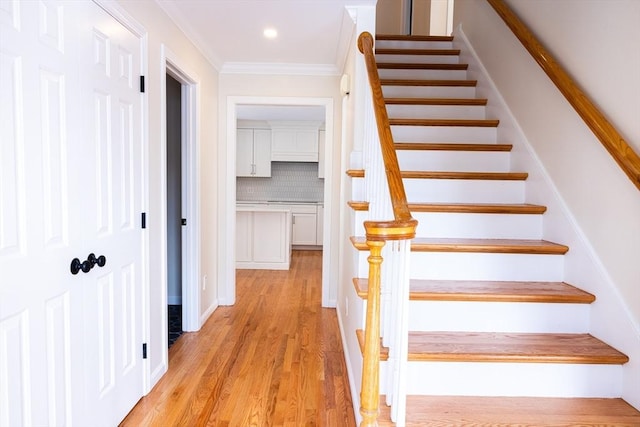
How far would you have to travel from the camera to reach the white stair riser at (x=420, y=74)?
344 centimetres

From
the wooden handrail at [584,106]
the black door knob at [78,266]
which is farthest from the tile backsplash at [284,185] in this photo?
the black door knob at [78,266]

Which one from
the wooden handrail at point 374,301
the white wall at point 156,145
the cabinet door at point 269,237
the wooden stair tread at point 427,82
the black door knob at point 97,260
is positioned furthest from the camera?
the cabinet door at point 269,237

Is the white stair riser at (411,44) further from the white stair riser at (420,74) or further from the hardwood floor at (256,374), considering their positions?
the hardwood floor at (256,374)

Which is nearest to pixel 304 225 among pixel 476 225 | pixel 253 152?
pixel 253 152

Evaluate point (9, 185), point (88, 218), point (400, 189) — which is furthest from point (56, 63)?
point (400, 189)

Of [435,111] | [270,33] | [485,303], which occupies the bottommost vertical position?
[485,303]

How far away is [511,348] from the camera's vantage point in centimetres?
165

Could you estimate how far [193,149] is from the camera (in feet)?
10.6

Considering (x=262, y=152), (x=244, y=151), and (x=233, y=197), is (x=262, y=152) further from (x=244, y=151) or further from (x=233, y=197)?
(x=233, y=197)

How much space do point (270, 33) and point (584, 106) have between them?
2.26 metres

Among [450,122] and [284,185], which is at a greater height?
[450,122]

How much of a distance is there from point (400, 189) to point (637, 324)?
1103mm

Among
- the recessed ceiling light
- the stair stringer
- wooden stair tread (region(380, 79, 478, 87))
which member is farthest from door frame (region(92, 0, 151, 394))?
the stair stringer

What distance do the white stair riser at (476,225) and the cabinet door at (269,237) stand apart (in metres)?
3.51
